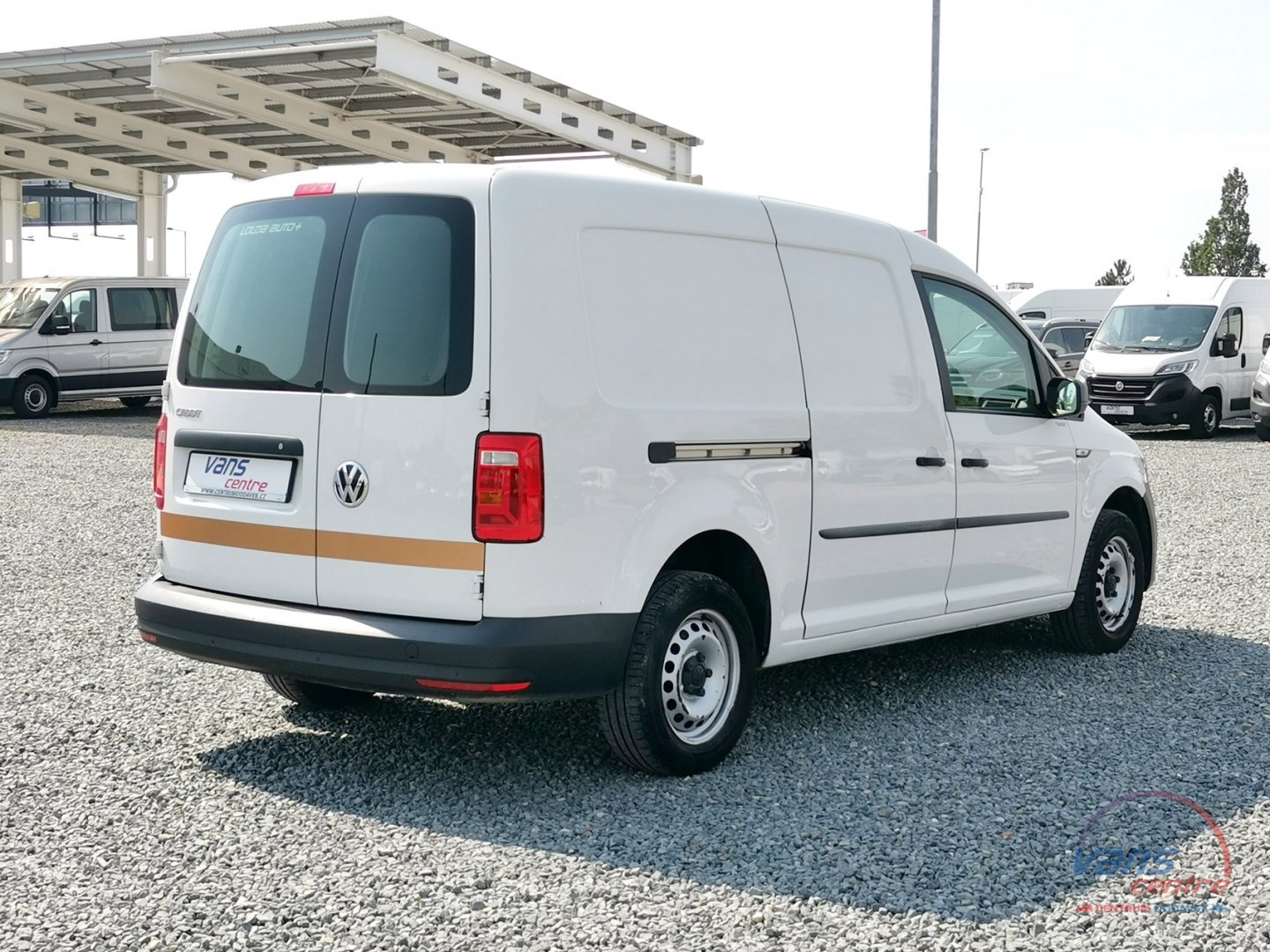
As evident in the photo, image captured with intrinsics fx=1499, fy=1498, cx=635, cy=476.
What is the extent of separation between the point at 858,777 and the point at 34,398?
20397 millimetres

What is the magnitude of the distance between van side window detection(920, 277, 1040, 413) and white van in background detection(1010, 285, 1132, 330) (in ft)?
110

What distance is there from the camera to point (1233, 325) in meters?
22.7

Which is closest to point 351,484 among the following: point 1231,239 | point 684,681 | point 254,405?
point 254,405

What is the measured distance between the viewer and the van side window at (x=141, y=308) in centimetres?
2320

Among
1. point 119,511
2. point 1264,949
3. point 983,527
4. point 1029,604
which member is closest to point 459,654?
point 1264,949

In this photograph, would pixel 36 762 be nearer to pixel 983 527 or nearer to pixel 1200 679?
pixel 983 527

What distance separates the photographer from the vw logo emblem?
4809 mm

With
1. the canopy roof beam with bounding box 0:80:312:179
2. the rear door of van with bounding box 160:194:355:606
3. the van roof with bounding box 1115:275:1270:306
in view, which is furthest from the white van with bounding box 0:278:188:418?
the rear door of van with bounding box 160:194:355:606

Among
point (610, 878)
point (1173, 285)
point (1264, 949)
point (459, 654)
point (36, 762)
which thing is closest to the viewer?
point (1264, 949)

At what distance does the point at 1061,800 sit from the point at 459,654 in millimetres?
2069

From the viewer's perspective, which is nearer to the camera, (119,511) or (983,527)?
(983,527)

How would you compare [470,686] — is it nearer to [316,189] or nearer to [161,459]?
[161,459]

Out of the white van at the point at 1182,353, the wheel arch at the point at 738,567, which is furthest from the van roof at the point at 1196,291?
the wheel arch at the point at 738,567

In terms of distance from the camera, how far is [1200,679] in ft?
22.4
